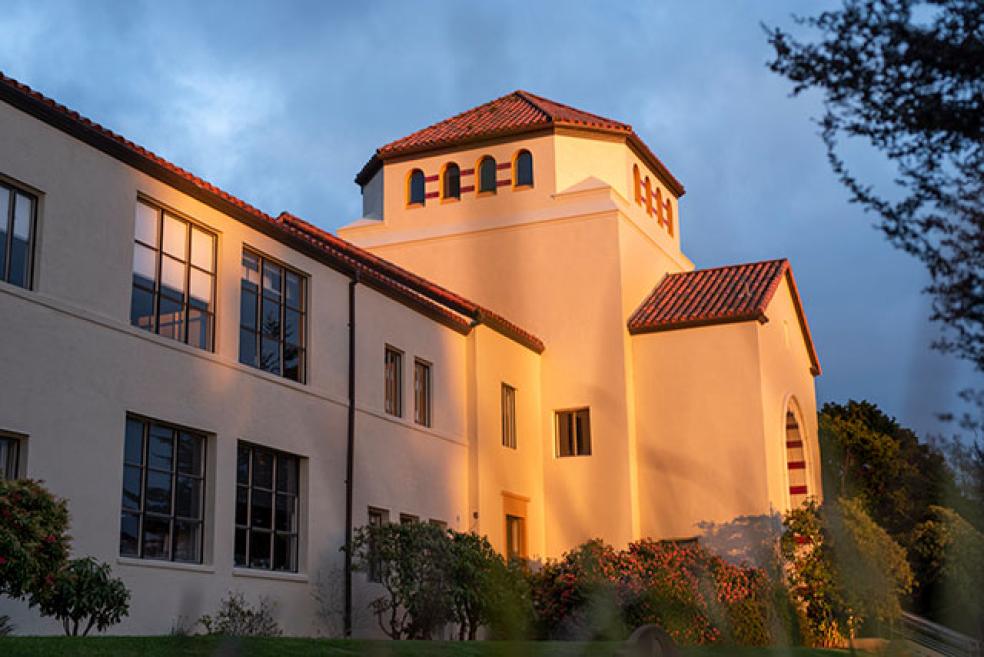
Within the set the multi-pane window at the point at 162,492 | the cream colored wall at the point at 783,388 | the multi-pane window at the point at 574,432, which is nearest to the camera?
the multi-pane window at the point at 162,492

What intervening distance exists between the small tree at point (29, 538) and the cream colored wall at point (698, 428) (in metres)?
17.2

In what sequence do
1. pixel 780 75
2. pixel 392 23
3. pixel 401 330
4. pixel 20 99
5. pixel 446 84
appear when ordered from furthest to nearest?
pixel 401 330, pixel 20 99, pixel 780 75, pixel 392 23, pixel 446 84

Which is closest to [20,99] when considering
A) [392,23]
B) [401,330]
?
[401,330]

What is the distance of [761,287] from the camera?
28.5m

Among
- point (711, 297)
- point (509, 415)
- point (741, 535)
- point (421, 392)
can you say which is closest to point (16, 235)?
point (421, 392)

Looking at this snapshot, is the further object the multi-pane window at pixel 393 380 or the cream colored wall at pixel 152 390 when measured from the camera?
the multi-pane window at pixel 393 380

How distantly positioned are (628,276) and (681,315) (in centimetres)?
169

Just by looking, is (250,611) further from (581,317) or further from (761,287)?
(761,287)

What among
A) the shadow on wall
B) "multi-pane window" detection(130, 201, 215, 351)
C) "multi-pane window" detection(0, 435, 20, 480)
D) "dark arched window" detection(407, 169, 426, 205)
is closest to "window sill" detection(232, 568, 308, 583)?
"multi-pane window" detection(130, 201, 215, 351)

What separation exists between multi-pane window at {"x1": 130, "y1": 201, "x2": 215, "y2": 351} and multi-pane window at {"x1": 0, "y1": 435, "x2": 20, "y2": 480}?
9.40ft

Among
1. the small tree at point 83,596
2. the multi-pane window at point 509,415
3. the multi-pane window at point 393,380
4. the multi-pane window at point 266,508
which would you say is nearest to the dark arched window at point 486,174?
the multi-pane window at point 509,415

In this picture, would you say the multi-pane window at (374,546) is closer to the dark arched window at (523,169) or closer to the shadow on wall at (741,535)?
the shadow on wall at (741,535)

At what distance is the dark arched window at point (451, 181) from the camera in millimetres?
30250

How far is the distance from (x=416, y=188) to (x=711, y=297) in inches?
324
